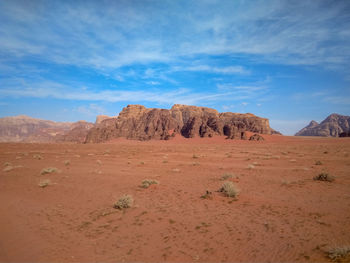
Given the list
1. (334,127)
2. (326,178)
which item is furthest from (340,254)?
(334,127)

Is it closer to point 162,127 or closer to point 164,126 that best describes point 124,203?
point 162,127

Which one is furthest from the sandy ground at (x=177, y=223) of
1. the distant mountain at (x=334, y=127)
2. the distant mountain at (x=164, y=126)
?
the distant mountain at (x=334, y=127)

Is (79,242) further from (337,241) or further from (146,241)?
(337,241)

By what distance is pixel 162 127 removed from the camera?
258ft

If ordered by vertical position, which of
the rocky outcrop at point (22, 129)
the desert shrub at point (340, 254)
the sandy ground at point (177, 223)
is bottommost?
the sandy ground at point (177, 223)

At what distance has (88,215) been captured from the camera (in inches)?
288

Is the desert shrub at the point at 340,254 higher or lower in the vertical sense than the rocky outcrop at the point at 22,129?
lower

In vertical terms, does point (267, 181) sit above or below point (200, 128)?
below

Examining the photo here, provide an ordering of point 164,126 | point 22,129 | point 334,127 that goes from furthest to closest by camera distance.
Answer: point 22,129 → point 334,127 → point 164,126

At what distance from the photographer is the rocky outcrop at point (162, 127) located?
68938 millimetres

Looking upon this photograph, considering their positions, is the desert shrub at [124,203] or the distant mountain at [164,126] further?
the distant mountain at [164,126]

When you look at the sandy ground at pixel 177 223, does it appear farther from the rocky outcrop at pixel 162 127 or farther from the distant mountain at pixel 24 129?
the distant mountain at pixel 24 129

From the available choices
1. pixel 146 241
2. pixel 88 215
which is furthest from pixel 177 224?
pixel 88 215

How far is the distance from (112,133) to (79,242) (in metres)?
75.9
